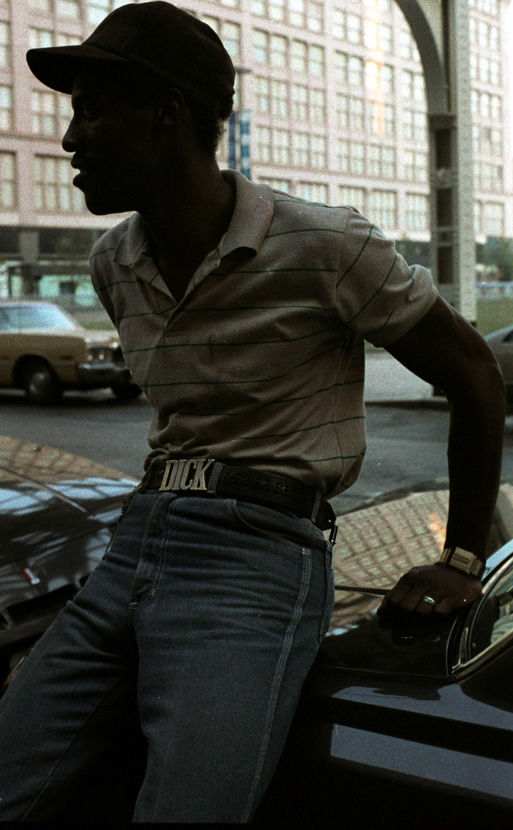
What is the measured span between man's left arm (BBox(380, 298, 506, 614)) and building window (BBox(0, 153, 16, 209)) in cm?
3695

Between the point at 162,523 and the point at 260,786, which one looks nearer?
the point at 260,786

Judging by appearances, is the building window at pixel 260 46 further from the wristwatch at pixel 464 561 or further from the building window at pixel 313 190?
the wristwatch at pixel 464 561

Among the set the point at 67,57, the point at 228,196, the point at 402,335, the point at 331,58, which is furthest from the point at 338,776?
the point at 331,58

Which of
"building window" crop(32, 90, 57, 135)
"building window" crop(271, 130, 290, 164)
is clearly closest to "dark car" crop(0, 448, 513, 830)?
"building window" crop(32, 90, 57, 135)

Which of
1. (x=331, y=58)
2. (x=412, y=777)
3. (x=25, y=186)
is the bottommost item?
(x=412, y=777)

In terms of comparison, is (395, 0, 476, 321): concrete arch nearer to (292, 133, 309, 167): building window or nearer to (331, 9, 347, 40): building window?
(331, 9, 347, 40): building window

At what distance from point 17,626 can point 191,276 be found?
2.87ft

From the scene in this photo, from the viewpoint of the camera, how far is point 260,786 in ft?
3.40

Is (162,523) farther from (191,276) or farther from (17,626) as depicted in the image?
(17,626)

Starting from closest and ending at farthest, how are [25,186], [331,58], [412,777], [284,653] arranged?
[412,777]
[284,653]
[331,58]
[25,186]

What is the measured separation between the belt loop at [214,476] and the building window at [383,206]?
40.9 meters

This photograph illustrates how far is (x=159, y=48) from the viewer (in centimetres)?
127

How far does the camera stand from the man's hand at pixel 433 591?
1.24 m

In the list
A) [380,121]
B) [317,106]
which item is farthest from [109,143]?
[380,121]
